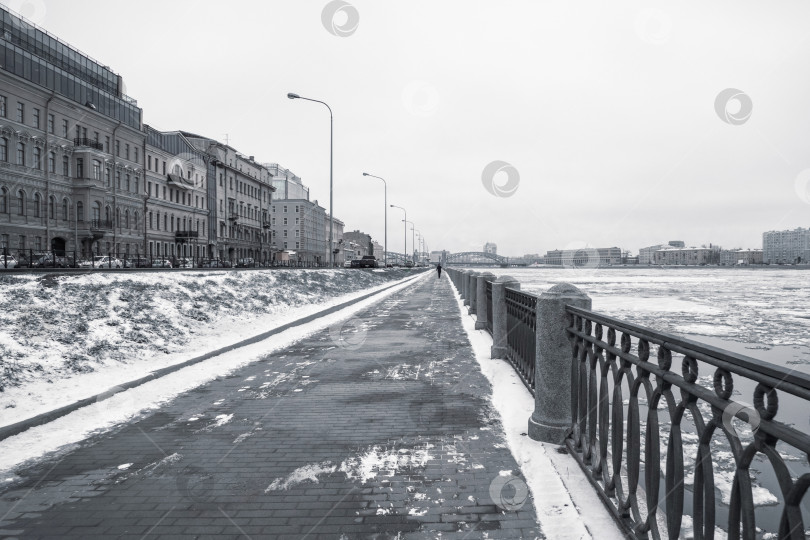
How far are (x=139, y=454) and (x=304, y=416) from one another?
1619 millimetres

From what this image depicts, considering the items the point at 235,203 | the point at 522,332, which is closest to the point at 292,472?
the point at 522,332

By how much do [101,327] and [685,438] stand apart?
8.71 m

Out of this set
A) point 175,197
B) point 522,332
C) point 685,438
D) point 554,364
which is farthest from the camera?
point 175,197

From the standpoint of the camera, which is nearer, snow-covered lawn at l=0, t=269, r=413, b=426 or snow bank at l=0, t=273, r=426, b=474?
snow bank at l=0, t=273, r=426, b=474

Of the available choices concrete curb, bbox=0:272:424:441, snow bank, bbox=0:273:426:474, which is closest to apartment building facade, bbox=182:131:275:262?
concrete curb, bbox=0:272:424:441

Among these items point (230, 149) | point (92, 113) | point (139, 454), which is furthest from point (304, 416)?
point (230, 149)

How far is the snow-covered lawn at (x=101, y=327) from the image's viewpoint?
594cm

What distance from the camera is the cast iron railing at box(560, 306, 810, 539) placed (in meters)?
1.70

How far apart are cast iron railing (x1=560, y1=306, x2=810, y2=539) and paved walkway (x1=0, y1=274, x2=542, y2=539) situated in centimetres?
65

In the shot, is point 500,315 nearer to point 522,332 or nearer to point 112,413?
point 522,332

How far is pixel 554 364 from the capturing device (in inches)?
168

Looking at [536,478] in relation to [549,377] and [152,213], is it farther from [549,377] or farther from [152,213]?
[152,213]

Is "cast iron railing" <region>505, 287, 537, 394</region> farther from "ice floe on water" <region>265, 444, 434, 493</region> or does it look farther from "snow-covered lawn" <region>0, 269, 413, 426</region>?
"snow-covered lawn" <region>0, 269, 413, 426</region>

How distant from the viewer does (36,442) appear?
450cm
